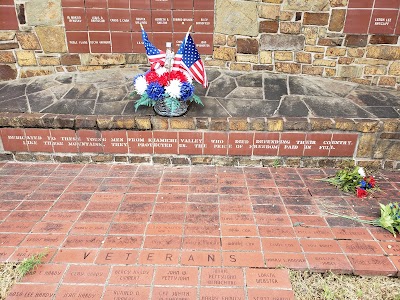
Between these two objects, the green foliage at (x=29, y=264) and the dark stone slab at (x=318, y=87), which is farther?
the dark stone slab at (x=318, y=87)

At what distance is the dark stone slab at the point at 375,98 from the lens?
3.95 meters

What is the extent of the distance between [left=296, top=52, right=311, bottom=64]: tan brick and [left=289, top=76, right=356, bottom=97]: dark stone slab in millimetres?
235

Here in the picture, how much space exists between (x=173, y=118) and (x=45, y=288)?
6.91 feet

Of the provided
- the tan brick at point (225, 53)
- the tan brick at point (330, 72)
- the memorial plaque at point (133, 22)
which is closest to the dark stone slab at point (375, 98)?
the tan brick at point (330, 72)

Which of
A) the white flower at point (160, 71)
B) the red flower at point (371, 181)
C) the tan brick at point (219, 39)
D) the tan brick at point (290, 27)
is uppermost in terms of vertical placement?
the tan brick at point (290, 27)

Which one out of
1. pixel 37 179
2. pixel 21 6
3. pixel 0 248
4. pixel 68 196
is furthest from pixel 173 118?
pixel 21 6

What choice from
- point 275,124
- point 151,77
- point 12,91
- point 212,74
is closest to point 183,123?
point 151,77

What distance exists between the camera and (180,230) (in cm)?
274

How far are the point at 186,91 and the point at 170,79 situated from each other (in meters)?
0.23

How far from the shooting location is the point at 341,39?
13.9ft

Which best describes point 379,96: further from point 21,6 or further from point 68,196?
point 21,6

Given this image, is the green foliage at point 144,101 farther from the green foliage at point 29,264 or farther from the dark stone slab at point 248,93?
the green foliage at point 29,264

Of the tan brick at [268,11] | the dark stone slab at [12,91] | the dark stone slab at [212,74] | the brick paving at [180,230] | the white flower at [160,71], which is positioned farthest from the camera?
the dark stone slab at [212,74]

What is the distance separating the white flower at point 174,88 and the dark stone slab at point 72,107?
103 centimetres
